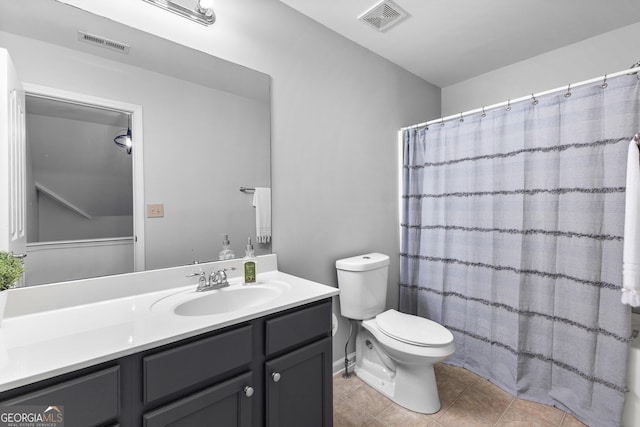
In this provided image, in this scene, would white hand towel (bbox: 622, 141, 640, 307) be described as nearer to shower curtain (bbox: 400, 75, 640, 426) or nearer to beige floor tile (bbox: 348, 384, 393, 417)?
shower curtain (bbox: 400, 75, 640, 426)

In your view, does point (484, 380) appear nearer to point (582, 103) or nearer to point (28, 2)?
point (582, 103)

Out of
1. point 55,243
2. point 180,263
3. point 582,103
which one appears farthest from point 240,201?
point 582,103

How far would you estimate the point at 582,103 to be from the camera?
1.65 metres

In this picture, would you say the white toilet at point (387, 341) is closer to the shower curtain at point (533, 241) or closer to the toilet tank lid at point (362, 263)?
the toilet tank lid at point (362, 263)

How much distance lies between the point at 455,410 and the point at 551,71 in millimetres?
2591

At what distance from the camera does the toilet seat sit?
1.67 m

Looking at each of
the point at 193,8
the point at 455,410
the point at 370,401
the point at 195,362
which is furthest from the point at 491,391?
the point at 193,8

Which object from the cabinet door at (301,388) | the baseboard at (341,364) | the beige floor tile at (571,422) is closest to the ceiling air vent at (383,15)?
the cabinet door at (301,388)

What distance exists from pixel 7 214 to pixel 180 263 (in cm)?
63

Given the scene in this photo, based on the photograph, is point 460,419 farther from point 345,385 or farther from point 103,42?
point 103,42

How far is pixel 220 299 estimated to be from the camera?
1.38 m

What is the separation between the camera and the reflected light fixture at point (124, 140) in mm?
1305

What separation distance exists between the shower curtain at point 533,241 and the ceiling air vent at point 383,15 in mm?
821

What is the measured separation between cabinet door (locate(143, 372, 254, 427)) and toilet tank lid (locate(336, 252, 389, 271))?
1016mm
